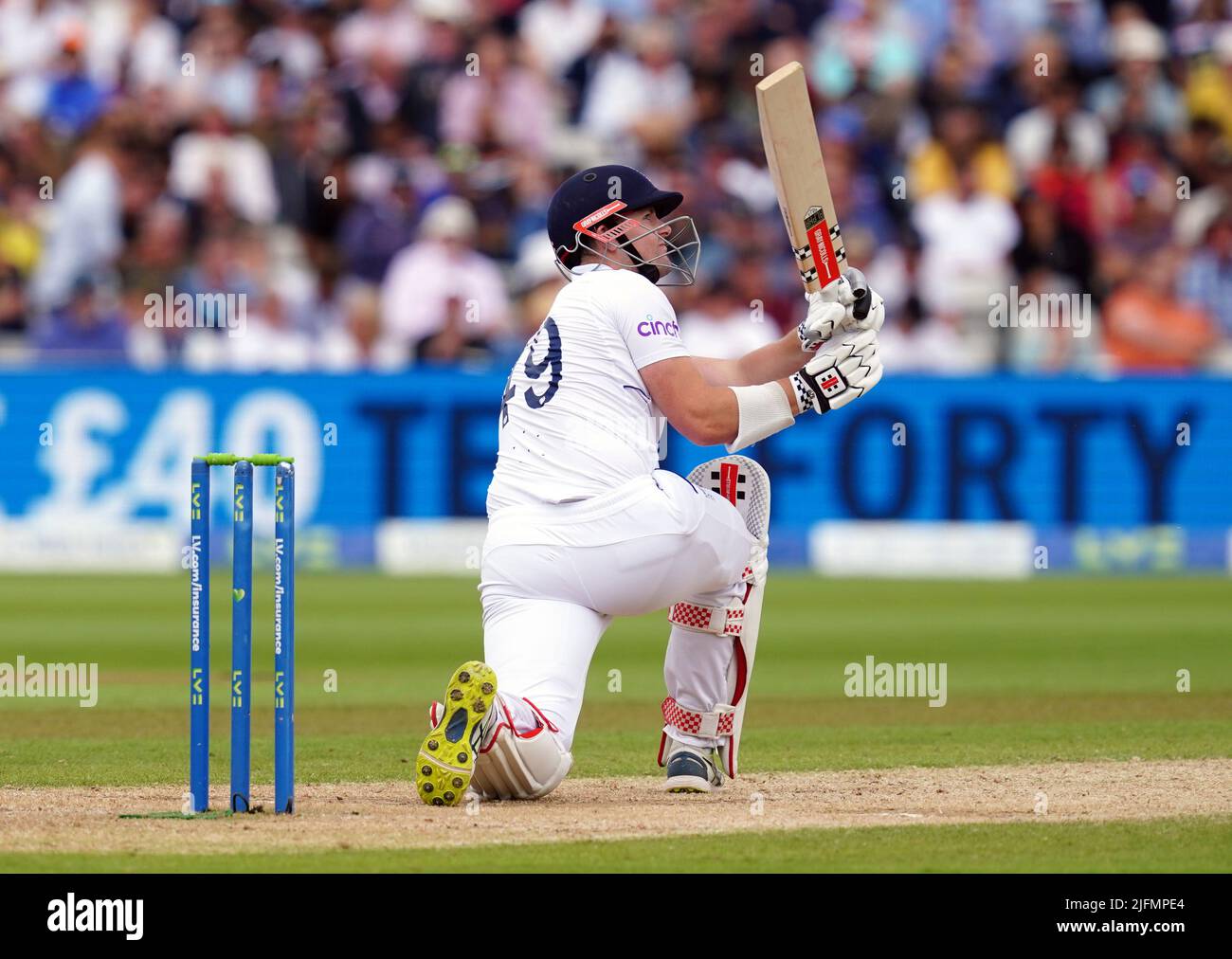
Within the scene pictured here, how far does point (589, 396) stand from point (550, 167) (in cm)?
1154

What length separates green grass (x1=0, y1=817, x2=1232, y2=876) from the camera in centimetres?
529

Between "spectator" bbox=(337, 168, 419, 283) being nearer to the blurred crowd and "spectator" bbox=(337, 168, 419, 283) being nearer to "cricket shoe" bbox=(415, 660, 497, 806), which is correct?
the blurred crowd

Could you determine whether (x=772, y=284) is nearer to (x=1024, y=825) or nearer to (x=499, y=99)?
(x=499, y=99)

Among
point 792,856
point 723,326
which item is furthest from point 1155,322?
point 792,856

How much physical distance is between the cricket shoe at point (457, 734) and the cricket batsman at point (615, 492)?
0.4 inches

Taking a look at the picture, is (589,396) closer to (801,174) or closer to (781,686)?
(801,174)

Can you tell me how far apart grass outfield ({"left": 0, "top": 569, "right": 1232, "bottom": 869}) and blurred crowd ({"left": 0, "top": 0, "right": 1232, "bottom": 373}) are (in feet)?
8.02

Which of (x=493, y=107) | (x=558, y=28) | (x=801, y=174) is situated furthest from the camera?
(x=558, y=28)

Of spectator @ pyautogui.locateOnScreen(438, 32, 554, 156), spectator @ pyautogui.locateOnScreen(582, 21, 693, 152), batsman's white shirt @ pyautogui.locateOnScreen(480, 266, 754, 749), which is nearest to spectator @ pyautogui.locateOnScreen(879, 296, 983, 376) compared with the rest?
spectator @ pyautogui.locateOnScreen(582, 21, 693, 152)

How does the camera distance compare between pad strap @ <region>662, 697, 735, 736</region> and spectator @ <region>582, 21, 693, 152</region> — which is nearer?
pad strap @ <region>662, 697, 735, 736</region>

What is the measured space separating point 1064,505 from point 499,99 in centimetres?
599

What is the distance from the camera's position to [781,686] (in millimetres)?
10453

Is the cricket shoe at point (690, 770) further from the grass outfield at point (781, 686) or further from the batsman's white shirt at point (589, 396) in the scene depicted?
the batsman's white shirt at point (589, 396)
